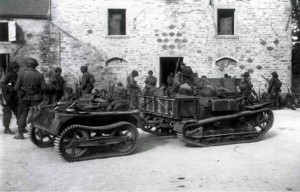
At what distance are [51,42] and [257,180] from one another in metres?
14.2

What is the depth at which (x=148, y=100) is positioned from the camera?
31.2ft

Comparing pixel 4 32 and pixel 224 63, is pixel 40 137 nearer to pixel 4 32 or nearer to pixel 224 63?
pixel 4 32

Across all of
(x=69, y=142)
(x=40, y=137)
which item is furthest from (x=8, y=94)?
(x=69, y=142)

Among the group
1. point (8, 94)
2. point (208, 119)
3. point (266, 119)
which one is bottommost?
point (266, 119)

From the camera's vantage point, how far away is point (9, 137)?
30.2 feet

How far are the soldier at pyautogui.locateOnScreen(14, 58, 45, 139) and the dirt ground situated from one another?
71 cm

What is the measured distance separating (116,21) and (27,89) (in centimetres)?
1010

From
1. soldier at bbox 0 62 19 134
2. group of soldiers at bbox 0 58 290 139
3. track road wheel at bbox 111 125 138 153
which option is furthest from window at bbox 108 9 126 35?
track road wheel at bbox 111 125 138 153

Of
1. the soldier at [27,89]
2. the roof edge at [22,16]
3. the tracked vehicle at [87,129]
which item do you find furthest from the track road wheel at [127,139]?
the roof edge at [22,16]

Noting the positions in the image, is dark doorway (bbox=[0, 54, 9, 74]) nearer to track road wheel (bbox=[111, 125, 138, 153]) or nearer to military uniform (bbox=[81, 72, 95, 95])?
military uniform (bbox=[81, 72, 95, 95])

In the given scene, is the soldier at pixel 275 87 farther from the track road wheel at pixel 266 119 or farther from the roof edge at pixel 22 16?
the roof edge at pixel 22 16

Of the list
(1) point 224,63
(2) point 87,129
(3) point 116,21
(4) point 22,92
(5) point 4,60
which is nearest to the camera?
(2) point 87,129

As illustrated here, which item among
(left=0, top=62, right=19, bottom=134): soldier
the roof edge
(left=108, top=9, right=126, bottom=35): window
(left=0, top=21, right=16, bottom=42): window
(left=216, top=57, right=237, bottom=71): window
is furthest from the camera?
(left=216, top=57, right=237, bottom=71): window

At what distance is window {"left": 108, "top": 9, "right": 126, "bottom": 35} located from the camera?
59.2 ft
